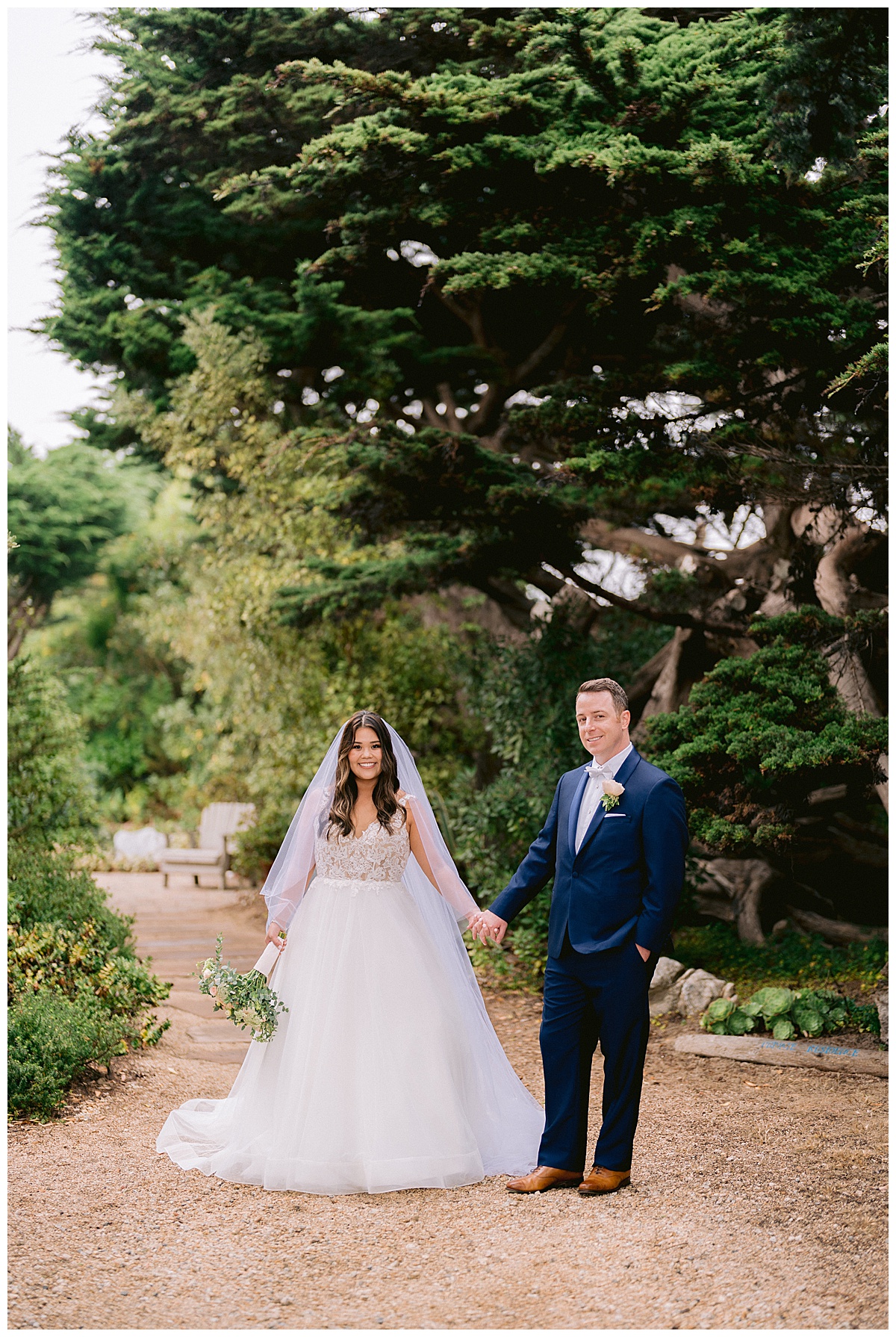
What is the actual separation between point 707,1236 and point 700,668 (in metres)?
6.07

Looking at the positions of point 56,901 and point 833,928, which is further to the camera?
point 833,928

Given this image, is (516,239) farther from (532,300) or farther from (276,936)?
(276,936)

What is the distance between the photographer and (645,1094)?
230 inches

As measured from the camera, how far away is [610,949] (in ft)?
13.5

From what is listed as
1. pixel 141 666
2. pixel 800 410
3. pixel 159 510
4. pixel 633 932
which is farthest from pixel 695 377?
pixel 159 510

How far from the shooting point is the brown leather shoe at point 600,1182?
4.16 meters

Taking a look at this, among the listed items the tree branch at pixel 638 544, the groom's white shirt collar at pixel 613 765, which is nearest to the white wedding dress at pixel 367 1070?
the groom's white shirt collar at pixel 613 765

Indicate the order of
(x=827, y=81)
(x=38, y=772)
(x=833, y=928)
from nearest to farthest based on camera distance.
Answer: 1. (x=827, y=81)
2. (x=833, y=928)
3. (x=38, y=772)

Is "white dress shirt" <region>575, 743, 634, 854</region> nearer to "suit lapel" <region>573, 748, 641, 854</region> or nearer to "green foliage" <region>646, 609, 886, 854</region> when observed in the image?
"suit lapel" <region>573, 748, 641, 854</region>

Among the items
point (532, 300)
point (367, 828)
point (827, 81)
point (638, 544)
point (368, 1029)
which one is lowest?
point (368, 1029)

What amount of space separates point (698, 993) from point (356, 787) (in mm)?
3784

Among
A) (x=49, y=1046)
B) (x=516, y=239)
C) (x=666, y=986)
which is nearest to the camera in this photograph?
(x=49, y=1046)

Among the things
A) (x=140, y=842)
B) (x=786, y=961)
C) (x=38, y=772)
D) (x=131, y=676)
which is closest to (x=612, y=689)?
(x=786, y=961)

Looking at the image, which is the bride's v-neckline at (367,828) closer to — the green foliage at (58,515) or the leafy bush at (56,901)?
the leafy bush at (56,901)
